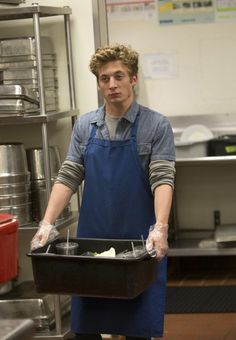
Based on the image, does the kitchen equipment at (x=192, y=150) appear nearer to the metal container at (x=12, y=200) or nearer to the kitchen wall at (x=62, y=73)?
the kitchen wall at (x=62, y=73)

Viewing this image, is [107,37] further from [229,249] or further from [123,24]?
[229,249]

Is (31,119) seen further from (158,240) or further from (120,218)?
(158,240)

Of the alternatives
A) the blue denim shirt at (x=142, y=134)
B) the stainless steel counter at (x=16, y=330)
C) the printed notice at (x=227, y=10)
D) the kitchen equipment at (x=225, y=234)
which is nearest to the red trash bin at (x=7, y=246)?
the blue denim shirt at (x=142, y=134)

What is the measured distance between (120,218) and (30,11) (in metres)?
1.19

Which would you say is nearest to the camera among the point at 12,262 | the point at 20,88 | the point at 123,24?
the point at 12,262

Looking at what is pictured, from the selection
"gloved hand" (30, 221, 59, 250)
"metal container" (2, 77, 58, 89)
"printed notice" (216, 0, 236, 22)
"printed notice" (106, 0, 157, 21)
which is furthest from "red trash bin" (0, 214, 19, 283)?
"printed notice" (216, 0, 236, 22)

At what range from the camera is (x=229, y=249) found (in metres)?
4.47

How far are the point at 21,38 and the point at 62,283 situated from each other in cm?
152

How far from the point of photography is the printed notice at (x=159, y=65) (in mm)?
4773

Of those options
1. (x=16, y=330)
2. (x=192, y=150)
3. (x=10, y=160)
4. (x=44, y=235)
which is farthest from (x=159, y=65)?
(x=16, y=330)

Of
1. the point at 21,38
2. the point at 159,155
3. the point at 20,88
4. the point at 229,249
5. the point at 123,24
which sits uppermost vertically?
the point at 123,24

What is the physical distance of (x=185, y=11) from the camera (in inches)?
186

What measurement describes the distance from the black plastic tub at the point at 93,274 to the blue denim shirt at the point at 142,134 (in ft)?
1.40

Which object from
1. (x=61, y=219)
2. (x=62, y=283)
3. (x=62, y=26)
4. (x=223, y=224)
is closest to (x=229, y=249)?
(x=223, y=224)
